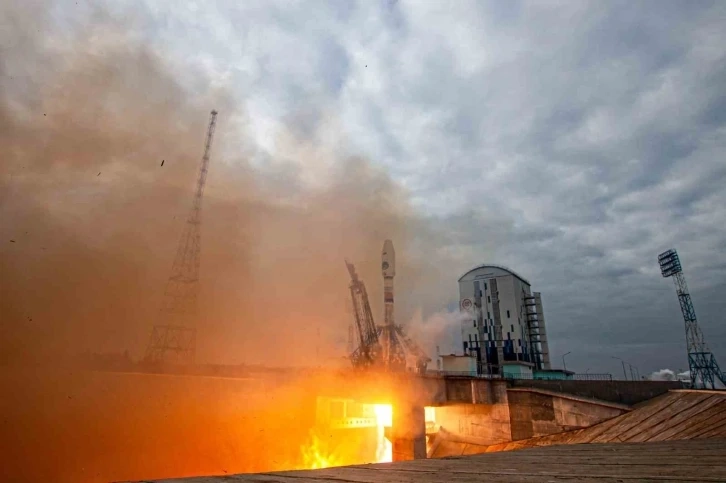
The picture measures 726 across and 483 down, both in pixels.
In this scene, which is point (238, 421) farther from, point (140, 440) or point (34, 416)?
point (34, 416)

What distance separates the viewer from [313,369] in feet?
157

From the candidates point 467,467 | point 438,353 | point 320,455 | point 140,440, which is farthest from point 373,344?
point 467,467

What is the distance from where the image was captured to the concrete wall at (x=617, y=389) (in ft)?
107

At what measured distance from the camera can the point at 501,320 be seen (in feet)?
240

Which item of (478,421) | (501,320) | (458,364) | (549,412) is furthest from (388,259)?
(549,412)

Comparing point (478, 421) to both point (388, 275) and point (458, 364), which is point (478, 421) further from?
point (388, 275)

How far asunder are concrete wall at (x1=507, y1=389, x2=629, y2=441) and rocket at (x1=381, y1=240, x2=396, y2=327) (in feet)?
85.6

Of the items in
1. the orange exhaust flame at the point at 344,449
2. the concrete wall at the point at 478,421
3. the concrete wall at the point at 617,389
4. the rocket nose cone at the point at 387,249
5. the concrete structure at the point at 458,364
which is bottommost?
the orange exhaust flame at the point at 344,449

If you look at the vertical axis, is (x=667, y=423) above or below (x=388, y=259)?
below

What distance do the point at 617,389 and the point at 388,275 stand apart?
35489 millimetres

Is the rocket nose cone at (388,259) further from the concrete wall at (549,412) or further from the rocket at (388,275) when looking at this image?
the concrete wall at (549,412)

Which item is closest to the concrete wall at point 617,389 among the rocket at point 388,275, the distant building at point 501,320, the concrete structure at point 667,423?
the concrete structure at point 667,423

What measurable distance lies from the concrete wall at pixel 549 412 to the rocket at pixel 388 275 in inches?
1027

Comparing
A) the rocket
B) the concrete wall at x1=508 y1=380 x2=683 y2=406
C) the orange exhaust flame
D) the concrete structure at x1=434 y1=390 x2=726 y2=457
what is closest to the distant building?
the rocket
